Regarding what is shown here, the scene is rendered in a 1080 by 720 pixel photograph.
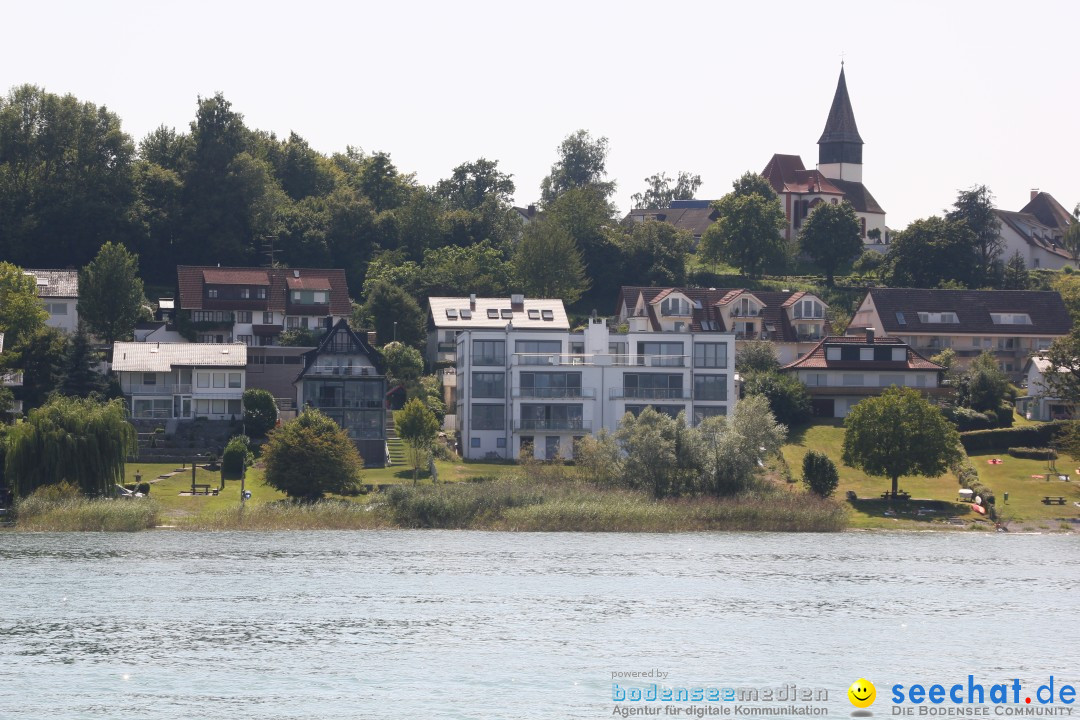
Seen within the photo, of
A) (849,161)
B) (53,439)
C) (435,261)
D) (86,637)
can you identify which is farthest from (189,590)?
(849,161)

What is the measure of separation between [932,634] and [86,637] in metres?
25.7

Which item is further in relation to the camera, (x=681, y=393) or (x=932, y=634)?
(x=681, y=393)

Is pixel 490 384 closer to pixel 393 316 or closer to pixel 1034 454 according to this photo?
pixel 393 316

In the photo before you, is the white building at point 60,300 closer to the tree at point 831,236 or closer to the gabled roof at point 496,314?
the gabled roof at point 496,314

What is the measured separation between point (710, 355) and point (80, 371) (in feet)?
133

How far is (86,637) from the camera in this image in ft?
141

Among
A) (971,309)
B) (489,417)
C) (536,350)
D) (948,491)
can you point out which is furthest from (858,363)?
(489,417)

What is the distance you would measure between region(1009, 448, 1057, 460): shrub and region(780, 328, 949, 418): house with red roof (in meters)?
13.5

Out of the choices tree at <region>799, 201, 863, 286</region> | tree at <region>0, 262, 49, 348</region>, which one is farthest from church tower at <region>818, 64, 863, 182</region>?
tree at <region>0, 262, 49, 348</region>

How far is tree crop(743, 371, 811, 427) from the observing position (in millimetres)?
101000

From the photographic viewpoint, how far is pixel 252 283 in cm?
11844

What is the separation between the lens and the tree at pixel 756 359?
11012cm

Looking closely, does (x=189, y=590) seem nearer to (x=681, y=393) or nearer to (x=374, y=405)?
(x=374, y=405)

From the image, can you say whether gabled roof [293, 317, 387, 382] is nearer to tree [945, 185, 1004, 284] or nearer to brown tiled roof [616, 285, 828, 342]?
brown tiled roof [616, 285, 828, 342]
